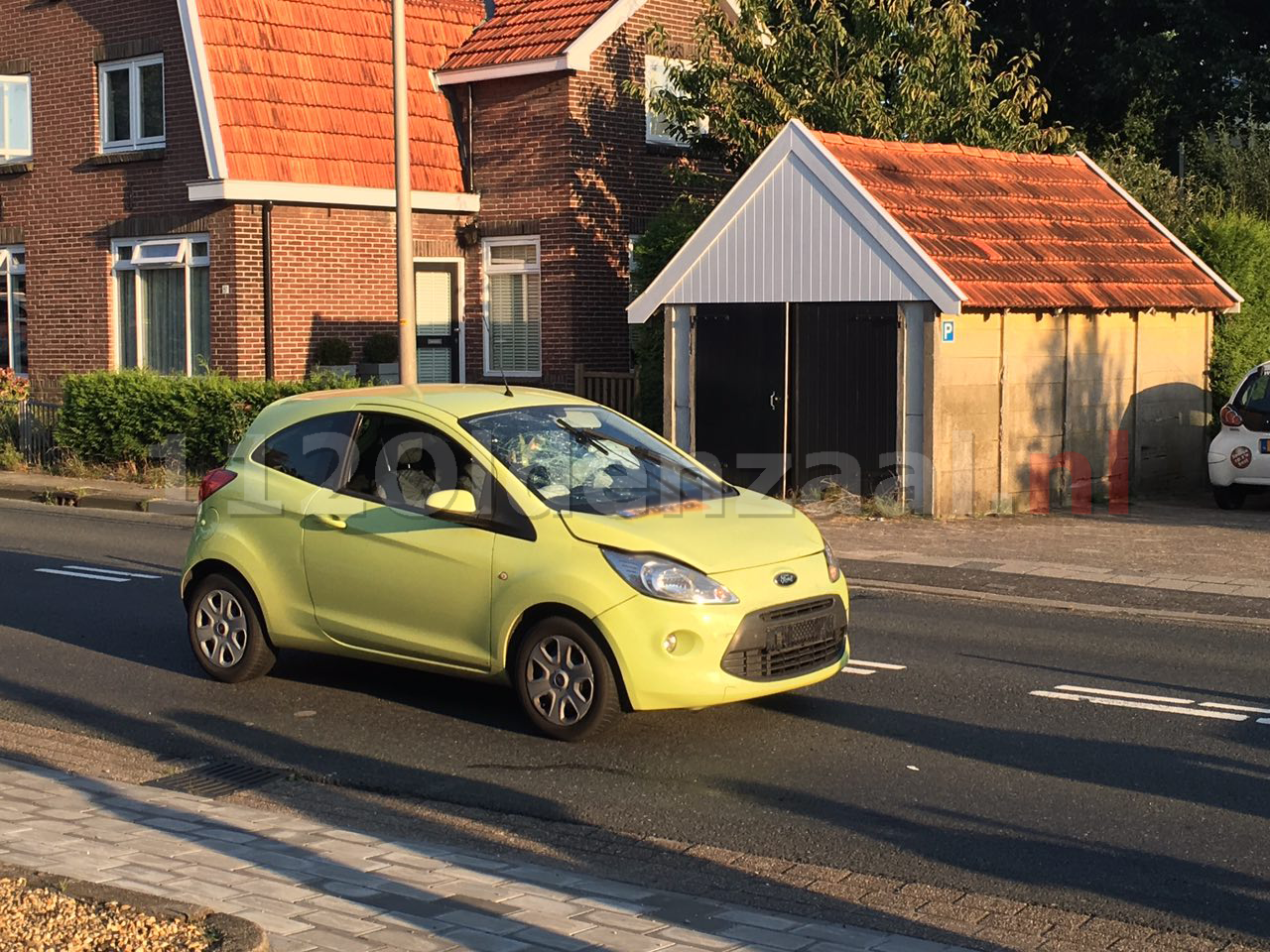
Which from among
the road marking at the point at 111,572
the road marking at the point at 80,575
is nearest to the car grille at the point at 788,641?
the road marking at the point at 111,572

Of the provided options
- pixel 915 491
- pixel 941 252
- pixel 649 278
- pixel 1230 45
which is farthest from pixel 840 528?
pixel 1230 45

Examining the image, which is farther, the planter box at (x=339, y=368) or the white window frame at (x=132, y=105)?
the white window frame at (x=132, y=105)

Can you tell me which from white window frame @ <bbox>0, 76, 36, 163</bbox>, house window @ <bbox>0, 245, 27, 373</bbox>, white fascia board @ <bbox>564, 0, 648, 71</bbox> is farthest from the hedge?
white fascia board @ <bbox>564, 0, 648, 71</bbox>

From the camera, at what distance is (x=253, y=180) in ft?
76.1

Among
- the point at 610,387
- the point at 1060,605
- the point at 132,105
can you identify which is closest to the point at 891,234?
the point at 1060,605

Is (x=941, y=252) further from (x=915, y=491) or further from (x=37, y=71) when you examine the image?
(x=37, y=71)

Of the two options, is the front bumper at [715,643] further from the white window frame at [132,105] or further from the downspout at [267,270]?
the white window frame at [132,105]

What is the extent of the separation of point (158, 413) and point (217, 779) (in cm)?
1549

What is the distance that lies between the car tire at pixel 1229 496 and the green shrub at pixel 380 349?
11.6 metres

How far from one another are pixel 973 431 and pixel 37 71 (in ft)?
54.4

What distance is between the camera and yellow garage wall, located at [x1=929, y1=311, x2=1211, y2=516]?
17891 millimetres

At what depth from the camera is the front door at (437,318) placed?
26156 mm

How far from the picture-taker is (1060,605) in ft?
42.2

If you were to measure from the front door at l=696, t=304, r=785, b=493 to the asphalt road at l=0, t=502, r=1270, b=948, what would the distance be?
274 inches
